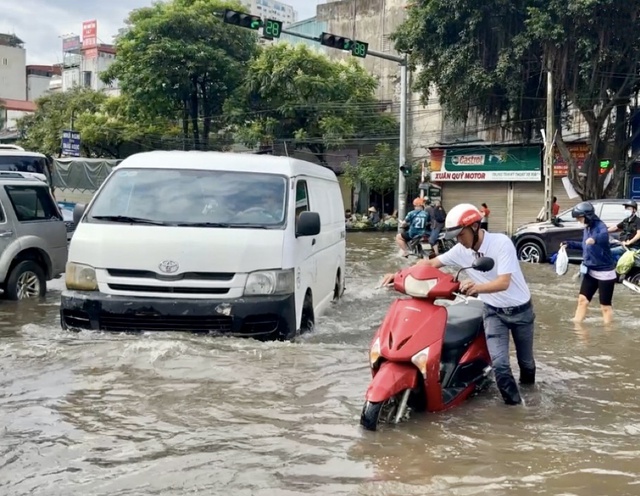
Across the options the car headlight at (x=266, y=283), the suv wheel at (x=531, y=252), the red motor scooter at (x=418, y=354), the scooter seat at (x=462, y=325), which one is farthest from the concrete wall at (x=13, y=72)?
the red motor scooter at (x=418, y=354)

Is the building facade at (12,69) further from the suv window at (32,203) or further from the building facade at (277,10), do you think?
the suv window at (32,203)

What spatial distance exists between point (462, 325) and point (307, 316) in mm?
2622

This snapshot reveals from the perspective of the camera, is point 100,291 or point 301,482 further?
point 100,291

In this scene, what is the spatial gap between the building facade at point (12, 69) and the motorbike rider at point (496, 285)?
8152 centimetres

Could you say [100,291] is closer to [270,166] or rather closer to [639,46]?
[270,166]

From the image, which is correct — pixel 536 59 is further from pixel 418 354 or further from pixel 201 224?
pixel 418 354

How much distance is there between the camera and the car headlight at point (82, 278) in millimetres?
7129

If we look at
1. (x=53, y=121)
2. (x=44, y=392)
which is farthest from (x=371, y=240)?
(x=53, y=121)

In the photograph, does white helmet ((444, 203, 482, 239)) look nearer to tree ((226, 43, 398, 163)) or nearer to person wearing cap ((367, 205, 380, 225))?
person wearing cap ((367, 205, 380, 225))

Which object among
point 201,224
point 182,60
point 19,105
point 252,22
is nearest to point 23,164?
point 252,22

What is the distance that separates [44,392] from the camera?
19.8ft

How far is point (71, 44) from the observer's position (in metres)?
78.8

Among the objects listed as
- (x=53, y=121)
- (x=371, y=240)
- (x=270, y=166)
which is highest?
(x=53, y=121)

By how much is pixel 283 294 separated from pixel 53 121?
43.7 metres
